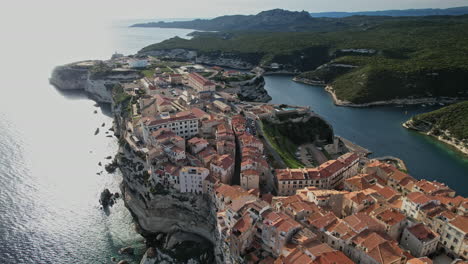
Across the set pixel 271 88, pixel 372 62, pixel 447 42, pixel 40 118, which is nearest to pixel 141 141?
pixel 40 118

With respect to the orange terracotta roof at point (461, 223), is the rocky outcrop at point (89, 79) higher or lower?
higher

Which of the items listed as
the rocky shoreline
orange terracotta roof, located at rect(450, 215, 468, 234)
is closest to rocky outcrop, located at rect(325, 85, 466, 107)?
the rocky shoreline

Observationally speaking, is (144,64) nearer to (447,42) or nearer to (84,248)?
(84,248)

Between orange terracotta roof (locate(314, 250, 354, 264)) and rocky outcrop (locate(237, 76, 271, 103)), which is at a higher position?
rocky outcrop (locate(237, 76, 271, 103))

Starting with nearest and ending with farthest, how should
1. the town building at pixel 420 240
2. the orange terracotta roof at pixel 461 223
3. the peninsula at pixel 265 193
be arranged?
the orange terracotta roof at pixel 461 223
the peninsula at pixel 265 193
the town building at pixel 420 240

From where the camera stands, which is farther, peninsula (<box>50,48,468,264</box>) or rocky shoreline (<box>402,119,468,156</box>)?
rocky shoreline (<box>402,119,468,156</box>)

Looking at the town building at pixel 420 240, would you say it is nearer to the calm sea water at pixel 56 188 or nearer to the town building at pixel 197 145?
the town building at pixel 197 145

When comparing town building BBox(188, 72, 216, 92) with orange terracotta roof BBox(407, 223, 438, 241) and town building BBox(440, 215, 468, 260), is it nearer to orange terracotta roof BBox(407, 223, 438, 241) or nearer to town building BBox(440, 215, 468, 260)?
orange terracotta roof BBox(407, 223, 438, 241)

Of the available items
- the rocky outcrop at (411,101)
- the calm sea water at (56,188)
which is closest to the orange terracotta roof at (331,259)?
the calm sea water at (56,188)
